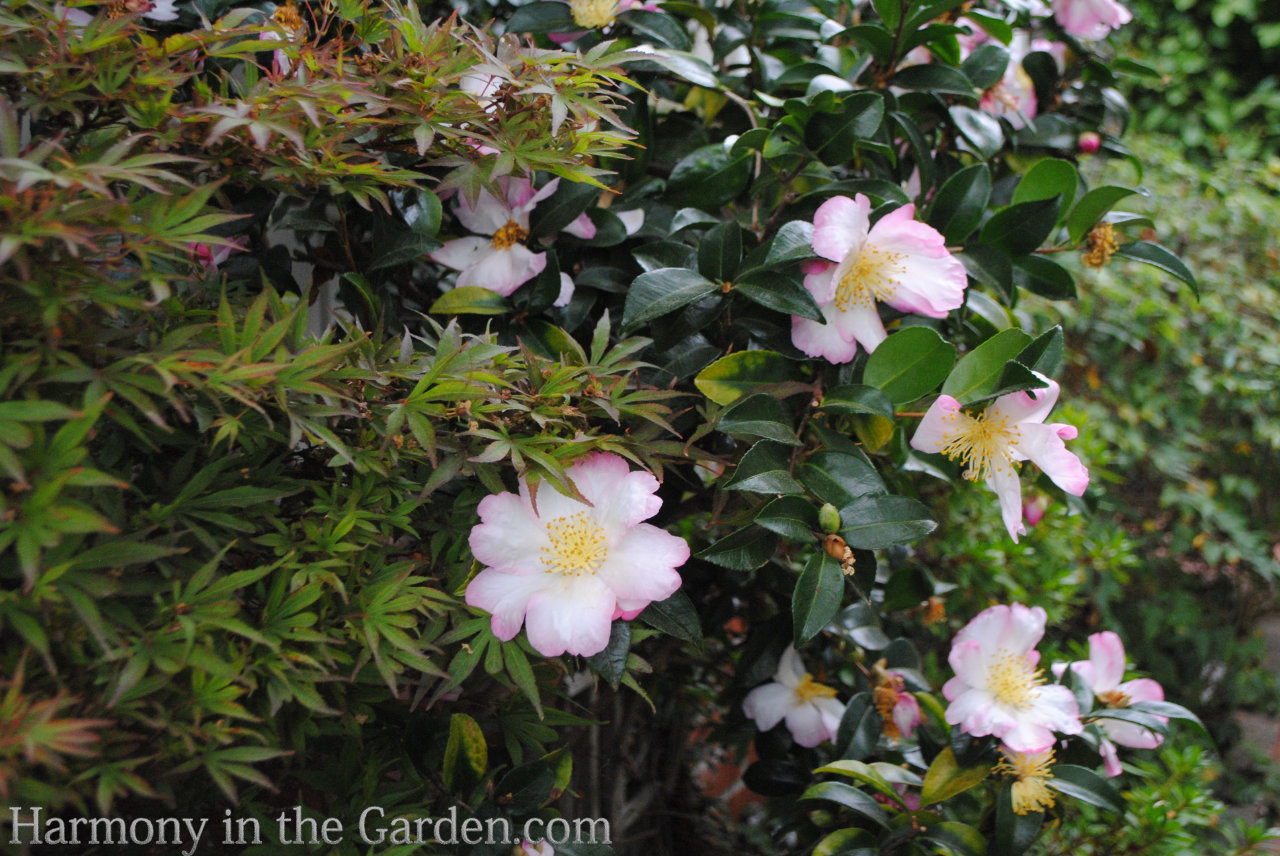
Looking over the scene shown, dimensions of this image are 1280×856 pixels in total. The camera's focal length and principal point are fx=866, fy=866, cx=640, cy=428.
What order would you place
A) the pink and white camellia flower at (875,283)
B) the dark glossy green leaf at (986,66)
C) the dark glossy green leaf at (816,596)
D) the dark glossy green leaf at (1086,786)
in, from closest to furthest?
the dark glossy green leaf at (816,596) → the pink and white camellia flower at (875,283) → the dark glossy green leaf at (1086,786) → the dark glossy green leaf at (986,66)

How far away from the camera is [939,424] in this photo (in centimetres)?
76

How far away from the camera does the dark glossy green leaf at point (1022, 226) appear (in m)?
0.91

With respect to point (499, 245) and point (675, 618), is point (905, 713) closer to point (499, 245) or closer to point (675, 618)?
point (675, 618)

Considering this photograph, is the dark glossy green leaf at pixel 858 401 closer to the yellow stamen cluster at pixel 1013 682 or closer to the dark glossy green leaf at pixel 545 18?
the yellow stamen cluster at pixel 1013 682

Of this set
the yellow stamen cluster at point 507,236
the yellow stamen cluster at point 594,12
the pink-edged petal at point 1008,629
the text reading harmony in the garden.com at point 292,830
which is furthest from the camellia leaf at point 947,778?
the yellow stamen cluster at point 594,12

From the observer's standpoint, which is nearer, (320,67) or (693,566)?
(320,67)

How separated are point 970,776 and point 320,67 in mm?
869

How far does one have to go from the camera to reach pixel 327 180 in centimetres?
68

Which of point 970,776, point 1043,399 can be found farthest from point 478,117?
point 970,776

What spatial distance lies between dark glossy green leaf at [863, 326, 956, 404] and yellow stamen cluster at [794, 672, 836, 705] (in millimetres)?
417

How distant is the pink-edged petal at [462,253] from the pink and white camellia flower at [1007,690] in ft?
2.14

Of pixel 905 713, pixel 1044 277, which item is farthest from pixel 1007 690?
pixel 1044 277

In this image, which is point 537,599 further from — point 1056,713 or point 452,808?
point 1056,713

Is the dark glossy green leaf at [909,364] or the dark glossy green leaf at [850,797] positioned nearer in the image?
the dark glossy green leaf at [909,364]
